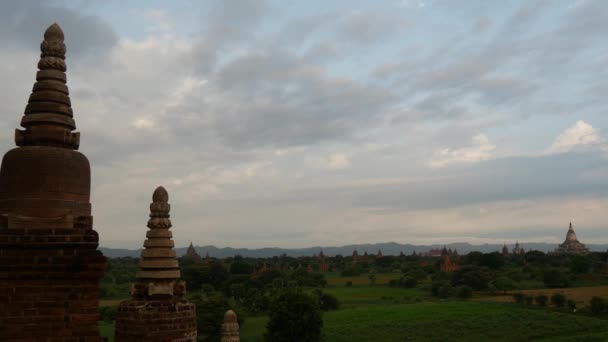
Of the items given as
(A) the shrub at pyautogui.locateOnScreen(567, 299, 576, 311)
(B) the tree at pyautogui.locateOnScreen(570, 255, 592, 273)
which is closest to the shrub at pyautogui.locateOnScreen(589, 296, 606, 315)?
(A) the shrub at pyautogui.locateOnScreen(567, 299, 576, 311)

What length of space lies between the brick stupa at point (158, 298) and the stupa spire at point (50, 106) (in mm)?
2358

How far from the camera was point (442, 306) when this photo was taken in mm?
70750

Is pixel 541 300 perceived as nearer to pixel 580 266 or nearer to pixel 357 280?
pixel 580 266

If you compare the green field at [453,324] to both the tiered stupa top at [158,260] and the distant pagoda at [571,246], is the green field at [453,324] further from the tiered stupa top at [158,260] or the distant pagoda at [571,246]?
the distant pagoda at [571,246]

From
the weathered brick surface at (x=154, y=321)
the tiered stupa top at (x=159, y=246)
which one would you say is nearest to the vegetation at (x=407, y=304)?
the tiered stupa top at (x=159, y=246)

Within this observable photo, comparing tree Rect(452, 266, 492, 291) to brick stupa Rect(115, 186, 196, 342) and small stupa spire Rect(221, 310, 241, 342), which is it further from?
brick stupa Rect(115, 186, 196, 342)

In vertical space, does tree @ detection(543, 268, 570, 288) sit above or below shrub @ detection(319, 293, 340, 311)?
above

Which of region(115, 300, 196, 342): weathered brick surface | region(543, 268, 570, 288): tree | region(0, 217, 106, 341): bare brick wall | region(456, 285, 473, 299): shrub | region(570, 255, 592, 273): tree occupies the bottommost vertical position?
region(456, 285, 473, 299): shrub

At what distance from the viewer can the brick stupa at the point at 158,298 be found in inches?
395

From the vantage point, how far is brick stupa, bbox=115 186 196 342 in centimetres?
1002

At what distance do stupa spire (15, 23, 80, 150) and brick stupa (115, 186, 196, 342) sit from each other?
2.36 meters

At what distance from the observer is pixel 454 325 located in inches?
2426


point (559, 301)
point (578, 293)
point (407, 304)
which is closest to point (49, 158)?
point (407, 304)

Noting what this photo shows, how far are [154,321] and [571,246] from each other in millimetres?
192370
